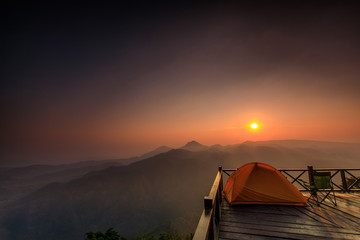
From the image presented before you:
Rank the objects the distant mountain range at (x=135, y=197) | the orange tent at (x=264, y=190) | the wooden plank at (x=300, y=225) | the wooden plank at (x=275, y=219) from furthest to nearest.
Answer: the distant mountain range at (x=135, y=197) < the orange tent at (x=264, y=190) < the wooden plank at (x=275, y=219) < the wooden plank at (x=300, y=225)

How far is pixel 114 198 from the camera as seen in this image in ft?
365

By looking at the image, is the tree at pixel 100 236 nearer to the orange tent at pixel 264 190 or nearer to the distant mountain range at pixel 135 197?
the orange tent at pixel 264 190

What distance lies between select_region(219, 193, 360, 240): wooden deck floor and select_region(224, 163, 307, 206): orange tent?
20 cm

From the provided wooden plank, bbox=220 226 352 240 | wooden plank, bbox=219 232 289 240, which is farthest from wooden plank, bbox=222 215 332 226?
wooden plank, bbox=219 232 289 240

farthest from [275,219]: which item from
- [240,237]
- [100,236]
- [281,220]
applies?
[100,236]

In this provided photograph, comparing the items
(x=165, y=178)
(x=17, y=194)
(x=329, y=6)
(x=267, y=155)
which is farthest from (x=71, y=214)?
(x=267, y=155)

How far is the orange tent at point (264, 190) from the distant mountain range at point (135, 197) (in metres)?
71.3

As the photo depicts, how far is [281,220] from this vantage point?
13.8ft

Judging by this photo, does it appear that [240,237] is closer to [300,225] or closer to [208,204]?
[208,204]

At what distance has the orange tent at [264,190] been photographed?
506 cm

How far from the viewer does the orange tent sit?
16.6ft

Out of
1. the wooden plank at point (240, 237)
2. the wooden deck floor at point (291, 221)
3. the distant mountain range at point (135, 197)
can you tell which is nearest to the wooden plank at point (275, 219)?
the wooden deck floor at point (291, 221)

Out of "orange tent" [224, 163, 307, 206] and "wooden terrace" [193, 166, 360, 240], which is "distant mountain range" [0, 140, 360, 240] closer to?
"orange tent" [224, 163, 307, 206]

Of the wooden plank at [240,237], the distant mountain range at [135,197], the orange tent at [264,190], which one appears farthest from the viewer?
the distant mountain range at [135,197]
